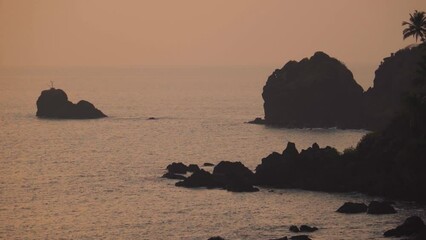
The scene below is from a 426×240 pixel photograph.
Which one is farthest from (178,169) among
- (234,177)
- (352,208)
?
(352,208)

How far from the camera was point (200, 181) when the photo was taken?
13038 centimetres

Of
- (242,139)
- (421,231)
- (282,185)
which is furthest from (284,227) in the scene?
(242,139)

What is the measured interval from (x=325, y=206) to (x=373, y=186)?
952cm

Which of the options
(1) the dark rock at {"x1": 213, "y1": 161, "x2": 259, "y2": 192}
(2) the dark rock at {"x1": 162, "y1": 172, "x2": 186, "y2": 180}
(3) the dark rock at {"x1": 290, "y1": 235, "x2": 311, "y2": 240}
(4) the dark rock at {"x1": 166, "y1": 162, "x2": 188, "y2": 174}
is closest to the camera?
(3) the dark rock at {"x1": 290, "y1": 235, "x2": 311, "y2": 240}

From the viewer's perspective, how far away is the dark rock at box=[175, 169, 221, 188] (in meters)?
130

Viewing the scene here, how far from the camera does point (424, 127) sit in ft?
394

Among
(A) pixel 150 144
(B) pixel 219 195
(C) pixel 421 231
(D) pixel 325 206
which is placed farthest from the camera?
(A) pixel 150 144

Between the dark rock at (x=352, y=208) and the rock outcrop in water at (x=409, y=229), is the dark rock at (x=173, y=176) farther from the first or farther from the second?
the rock outcrop in water at (x=409, y=229)

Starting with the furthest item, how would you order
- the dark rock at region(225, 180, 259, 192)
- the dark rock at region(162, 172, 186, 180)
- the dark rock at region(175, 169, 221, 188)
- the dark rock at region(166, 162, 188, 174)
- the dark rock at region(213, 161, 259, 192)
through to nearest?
1. the dark rock at region(166, 162, 188, 174)
2. the dark rock at region(162, 172, 186, 180)
3. the dark rock at region(175, 169, 221, 188)
4. the dark rock at region(213, 161, 259, 192)
5. the dark rock at region(225, 180, 259, 192)

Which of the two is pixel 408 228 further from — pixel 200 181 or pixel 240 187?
pixel 200 181

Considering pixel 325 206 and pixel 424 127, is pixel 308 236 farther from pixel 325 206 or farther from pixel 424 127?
pixel 424 127

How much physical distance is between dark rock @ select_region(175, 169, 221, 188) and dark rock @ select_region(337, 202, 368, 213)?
75.7 feet

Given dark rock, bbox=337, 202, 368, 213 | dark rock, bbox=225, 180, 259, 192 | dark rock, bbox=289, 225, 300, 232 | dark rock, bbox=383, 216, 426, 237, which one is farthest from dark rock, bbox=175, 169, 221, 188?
dark rock, bbox=383, 216, 426, 237

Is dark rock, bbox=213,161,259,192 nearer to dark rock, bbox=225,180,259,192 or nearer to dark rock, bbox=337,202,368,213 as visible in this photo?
dark rock, bbox=225,180,259,192
